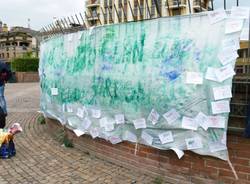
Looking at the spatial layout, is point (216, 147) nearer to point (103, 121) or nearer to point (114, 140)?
point (114, 140)

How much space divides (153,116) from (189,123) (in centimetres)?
52

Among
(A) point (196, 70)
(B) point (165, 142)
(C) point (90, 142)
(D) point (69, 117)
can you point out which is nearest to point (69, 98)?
(D) point (69, 117)

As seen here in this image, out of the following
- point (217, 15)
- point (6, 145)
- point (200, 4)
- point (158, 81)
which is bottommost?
point (6, 145)

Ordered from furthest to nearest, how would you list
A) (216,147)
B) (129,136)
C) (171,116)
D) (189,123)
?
(129,136), (171,116), (189,123), (216,147)

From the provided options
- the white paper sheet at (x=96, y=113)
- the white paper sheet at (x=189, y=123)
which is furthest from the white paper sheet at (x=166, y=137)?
the white paper sheet at (x=96, y=113)

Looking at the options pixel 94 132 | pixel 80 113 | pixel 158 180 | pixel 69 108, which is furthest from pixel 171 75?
pixel 69 108

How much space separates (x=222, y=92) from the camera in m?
3.51

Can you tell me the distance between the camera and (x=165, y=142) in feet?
13.5

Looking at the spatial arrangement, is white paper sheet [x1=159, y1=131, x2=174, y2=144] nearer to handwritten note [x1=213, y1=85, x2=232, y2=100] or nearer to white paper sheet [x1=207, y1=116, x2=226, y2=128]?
white paper sheet [x1=207, y1=116, x2=226, y2=128]

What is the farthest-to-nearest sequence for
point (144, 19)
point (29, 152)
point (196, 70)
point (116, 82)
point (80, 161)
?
point (29, 152), point (80, 161), point (116, 82), point (144, 19), point (196, 70)

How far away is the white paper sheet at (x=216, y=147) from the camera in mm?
3626

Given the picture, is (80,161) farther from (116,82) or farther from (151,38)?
(151,38)

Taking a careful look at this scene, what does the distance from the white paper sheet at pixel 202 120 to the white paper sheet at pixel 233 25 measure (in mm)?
920

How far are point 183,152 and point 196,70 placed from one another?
1003mm
